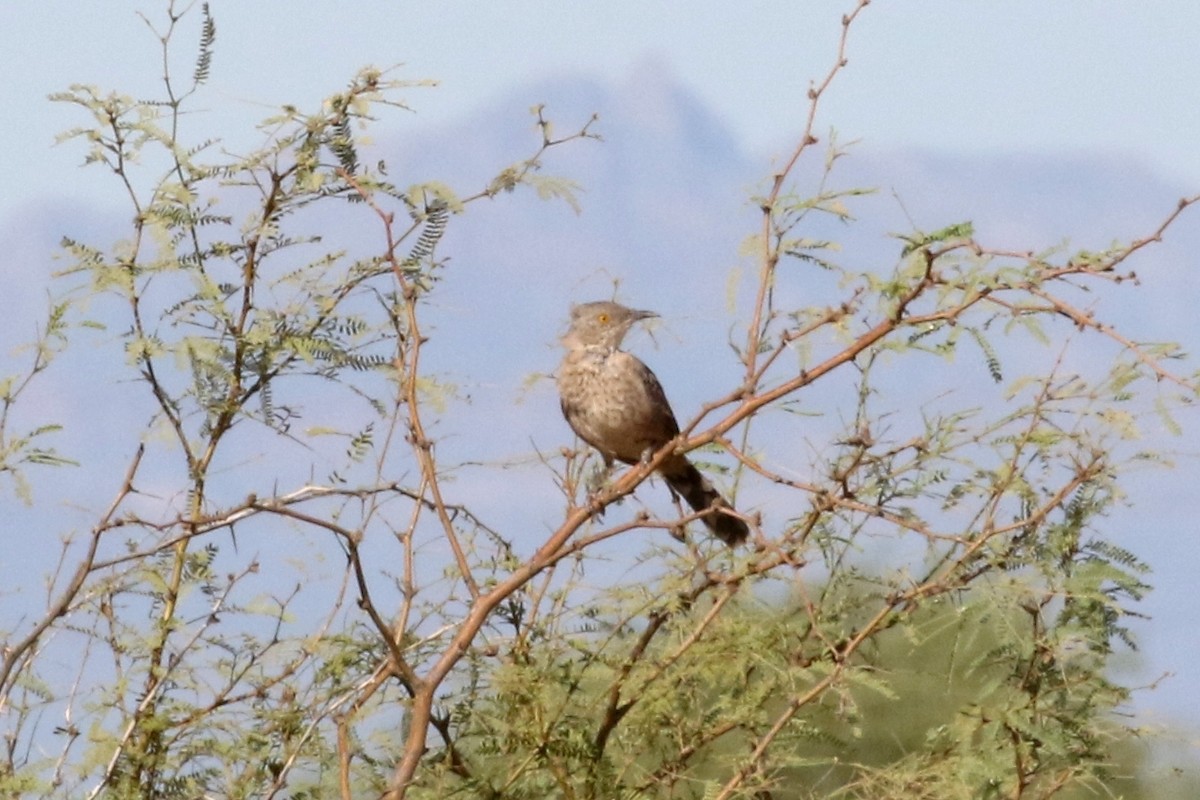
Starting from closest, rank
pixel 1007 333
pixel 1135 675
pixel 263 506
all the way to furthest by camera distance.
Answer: pixel 263 506 → pixel 1007 333 → pixel 1135 675

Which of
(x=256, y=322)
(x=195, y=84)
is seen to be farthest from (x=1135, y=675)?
(x=195, y=84)

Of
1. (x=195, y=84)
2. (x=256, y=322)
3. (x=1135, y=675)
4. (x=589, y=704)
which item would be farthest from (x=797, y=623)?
(x=195, y=84)

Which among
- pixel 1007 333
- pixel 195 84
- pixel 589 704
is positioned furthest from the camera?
pixel 195 84

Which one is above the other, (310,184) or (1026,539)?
(310,184)

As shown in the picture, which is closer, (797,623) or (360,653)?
(360,653)

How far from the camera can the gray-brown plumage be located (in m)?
5.85

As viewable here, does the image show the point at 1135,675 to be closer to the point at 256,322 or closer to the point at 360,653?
the point at 360,653

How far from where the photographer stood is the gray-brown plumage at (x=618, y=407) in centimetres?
585

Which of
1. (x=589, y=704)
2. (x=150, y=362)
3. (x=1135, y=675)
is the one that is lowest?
(x=1135, y=675)

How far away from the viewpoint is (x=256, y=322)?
12.0 feet

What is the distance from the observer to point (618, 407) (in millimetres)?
5852

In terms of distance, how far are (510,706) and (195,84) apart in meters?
1.59

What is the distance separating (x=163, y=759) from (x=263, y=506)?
1025 millimetres

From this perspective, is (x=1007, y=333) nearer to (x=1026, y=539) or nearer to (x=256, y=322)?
(x=1026, y=539)
